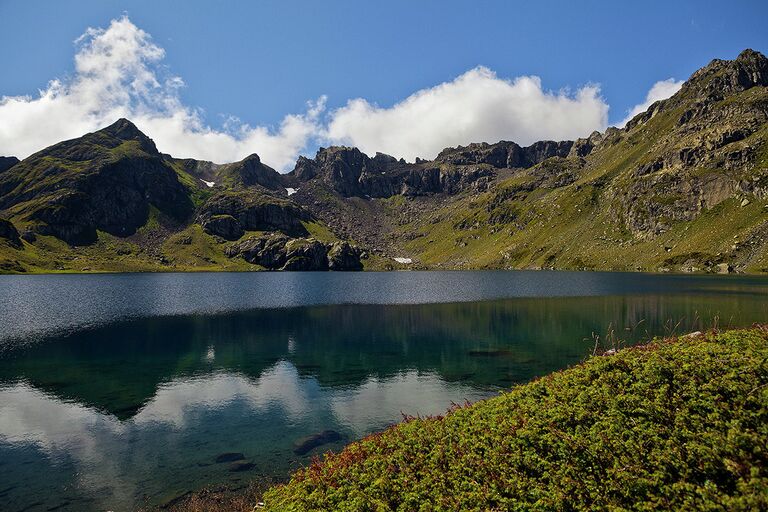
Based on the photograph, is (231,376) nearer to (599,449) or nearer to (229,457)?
(229,457)

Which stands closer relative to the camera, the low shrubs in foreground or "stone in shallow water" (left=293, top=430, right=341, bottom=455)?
the low shrubs in foreground

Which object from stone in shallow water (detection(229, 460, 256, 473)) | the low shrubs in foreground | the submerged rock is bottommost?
the submerged rock

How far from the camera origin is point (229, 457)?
3072cm

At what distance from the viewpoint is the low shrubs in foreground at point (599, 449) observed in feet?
42.4

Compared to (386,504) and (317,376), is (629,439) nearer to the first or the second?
(386,504)

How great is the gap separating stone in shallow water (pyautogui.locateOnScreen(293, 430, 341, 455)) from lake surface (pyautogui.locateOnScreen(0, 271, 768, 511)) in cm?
56

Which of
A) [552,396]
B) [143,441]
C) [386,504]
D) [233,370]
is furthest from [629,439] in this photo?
[233,370]

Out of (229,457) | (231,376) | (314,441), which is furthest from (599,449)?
(231,376)

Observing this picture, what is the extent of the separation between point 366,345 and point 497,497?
55842 mm

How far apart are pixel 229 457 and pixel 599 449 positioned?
25.8 m

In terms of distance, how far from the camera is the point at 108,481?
89.8 feet

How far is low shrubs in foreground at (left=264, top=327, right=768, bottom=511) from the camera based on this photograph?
12930 millimetres

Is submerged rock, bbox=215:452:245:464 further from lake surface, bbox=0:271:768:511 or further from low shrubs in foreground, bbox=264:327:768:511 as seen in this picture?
low shrubs in foreground, bbox=264:327:768:511

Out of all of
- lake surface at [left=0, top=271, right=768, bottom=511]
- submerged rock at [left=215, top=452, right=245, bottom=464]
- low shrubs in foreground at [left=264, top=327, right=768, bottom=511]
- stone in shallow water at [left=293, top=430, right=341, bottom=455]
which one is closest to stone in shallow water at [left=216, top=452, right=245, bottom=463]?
submerged rock at [left=215, top=452, right=245, bottom=464]
